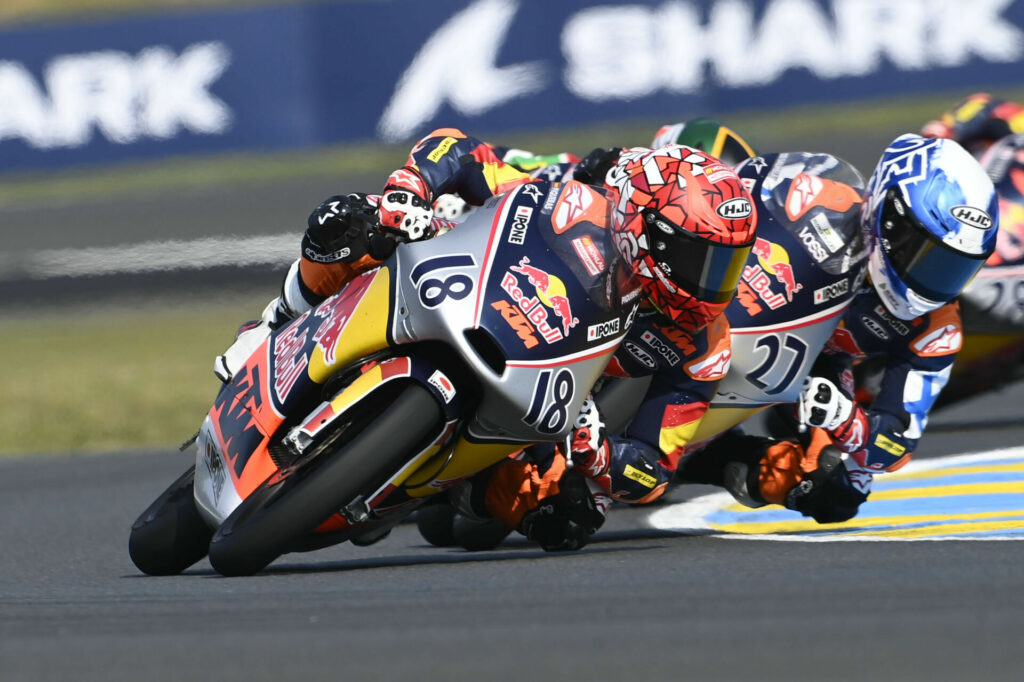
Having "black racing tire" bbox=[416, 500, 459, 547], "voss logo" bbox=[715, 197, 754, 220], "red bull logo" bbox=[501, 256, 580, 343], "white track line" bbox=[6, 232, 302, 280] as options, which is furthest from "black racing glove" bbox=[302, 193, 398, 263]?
"white track line" bbox=[6, 232, 302, 280]

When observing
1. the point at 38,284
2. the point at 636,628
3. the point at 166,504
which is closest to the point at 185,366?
the point at 38,284

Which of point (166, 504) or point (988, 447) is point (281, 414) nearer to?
point (166, 504)

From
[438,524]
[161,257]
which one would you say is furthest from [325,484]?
[161,257]

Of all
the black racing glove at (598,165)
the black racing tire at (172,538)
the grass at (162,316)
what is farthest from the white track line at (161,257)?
the black racing tire at (172,538)

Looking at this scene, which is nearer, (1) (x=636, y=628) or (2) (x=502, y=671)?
A: (2) (x=502, y=671)

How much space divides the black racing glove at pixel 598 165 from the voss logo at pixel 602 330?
79cm

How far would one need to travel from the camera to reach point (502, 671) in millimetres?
3531

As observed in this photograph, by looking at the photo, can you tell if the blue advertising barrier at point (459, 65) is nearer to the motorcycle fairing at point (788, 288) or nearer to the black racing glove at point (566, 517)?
the motorcycle fairing at point (788, 288)

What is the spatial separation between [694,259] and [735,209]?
7.9 inches

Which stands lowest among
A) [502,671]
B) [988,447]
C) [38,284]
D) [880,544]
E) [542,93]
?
[38,284]

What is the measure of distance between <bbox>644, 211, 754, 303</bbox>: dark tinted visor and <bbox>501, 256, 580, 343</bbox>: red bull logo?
1.10ft

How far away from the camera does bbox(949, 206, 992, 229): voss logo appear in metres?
5.96

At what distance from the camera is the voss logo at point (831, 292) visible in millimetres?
6023

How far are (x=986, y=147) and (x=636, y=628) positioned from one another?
5.74 metres
